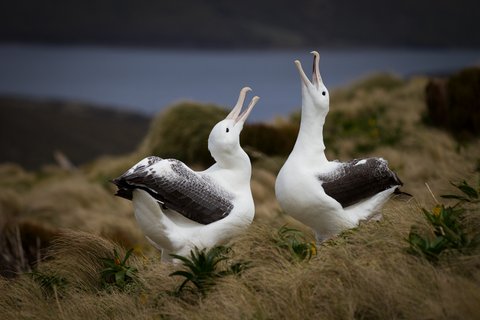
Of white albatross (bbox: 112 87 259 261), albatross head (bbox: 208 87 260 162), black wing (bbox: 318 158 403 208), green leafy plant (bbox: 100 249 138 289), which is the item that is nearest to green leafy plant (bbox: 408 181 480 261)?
black wing (bbox: 318 158 403 208)

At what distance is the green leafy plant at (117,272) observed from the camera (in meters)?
5.93

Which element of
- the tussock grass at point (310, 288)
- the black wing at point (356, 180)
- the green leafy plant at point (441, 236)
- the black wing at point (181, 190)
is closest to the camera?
the tussock grass at point (310, 288)

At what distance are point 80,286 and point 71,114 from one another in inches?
1399

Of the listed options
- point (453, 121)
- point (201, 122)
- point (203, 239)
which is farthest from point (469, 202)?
point (201, 122)

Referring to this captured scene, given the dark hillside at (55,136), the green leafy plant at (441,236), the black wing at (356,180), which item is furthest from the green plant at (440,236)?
the dark hillside at (55,136)

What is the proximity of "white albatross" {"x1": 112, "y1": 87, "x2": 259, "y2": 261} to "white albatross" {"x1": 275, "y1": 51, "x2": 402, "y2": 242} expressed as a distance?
317mm

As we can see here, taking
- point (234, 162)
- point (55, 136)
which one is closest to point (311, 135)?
point (234, 162)

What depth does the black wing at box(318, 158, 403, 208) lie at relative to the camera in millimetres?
5812

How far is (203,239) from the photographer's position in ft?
18.3

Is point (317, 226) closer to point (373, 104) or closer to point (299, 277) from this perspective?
point (299, 277)

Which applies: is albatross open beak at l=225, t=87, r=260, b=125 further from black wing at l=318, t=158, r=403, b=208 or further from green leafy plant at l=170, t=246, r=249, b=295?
green leafy plant at l=170, t=246, r=249, b=295

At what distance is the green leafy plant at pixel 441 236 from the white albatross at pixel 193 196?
113cm

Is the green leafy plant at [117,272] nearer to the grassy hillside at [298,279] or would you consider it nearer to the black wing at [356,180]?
the grassy hillside at [298,279]

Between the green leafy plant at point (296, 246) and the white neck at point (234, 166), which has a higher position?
the white neck at point (234, 166)
